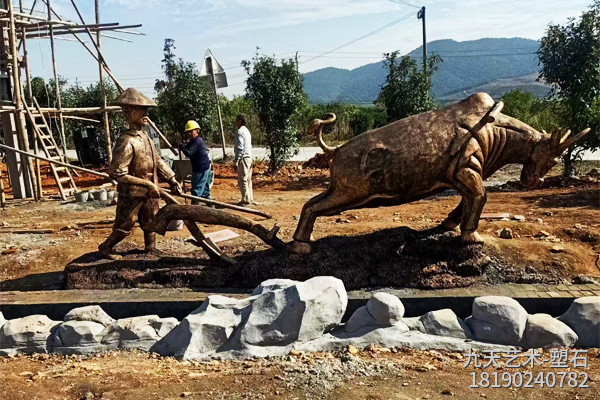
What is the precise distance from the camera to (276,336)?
3.90 metres

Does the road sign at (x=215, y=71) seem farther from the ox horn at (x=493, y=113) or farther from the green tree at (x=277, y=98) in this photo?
the ox horn at (x=493, y=113)

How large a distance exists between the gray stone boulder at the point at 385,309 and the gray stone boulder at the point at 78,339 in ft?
6.91

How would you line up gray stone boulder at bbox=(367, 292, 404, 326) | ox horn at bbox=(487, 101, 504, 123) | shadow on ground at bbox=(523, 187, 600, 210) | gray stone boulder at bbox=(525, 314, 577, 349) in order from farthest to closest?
1. shadow on ground at bbox=(523, 187, 600, 210)
2. ox horn at bbox=(487, 101, 504, 123)
3. gray stone boulder at bbox=(367, 292, 404, 326)
4. gray stone boulder at bbox=(525, 314, 577, 349)

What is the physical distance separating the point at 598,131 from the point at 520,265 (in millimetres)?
7347

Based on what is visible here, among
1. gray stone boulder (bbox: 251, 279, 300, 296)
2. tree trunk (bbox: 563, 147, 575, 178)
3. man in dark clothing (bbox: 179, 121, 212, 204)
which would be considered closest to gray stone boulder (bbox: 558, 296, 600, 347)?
gray stone boulder (bbox: 251, 279, 300, 296)

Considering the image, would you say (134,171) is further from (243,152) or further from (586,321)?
(243,152)

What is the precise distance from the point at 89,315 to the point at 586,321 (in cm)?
398

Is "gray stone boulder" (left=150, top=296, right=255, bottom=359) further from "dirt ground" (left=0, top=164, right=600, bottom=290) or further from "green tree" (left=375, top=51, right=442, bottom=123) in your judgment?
"green tree" (left=375, top=51, right=442, bottom=123)

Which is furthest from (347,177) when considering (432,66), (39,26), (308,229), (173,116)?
(173,116)

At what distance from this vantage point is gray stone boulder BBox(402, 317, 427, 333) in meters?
4.02

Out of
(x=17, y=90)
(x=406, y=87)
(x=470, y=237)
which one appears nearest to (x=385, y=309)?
(x=470, y=237)

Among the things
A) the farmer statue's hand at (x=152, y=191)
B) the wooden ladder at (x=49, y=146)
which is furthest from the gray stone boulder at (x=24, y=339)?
the wooden ladder at (x=49, y=146)

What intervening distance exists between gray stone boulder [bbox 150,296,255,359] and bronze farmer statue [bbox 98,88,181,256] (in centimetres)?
142

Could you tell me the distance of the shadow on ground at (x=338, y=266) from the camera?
15.5 feet
